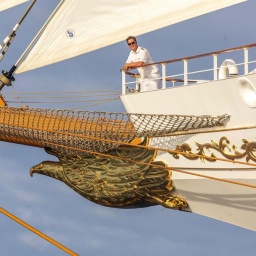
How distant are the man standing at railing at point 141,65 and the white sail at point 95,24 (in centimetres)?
21

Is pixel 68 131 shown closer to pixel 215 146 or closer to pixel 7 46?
pixel 7 46

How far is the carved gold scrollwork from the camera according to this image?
31.6ft

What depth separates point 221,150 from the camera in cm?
986

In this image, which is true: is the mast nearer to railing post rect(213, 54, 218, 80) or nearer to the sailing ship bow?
the sailing ship bow

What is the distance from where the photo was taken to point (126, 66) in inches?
413

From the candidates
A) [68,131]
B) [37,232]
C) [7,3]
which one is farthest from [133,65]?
[37,232]

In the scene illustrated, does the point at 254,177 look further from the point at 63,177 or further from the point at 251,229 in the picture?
the point at 63,177

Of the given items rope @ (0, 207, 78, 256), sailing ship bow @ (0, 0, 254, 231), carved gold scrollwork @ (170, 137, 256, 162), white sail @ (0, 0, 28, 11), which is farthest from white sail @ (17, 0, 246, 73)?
rope @ (0, 207, 78, 256)

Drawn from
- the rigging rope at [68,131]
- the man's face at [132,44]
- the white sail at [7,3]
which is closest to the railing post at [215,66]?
the rigging rope at [68,131]

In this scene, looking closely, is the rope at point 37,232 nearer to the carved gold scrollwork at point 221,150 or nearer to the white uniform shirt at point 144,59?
the carved gold scrollwork at point 221,150

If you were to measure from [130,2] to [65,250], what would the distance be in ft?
8.19

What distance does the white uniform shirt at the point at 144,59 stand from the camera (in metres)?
10.5

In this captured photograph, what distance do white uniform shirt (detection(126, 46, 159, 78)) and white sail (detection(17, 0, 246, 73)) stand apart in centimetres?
28

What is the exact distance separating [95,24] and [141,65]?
61cm
